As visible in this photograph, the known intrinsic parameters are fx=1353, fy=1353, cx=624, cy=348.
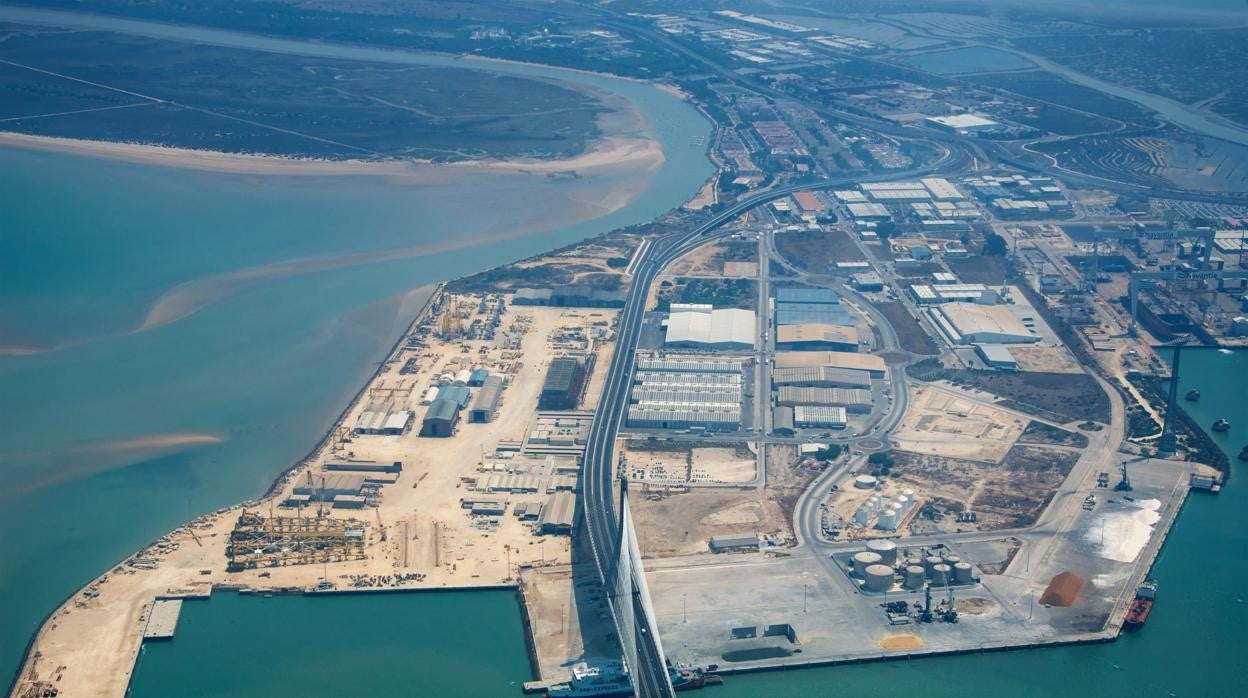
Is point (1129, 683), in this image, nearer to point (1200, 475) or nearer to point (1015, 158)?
point (1200, 475)

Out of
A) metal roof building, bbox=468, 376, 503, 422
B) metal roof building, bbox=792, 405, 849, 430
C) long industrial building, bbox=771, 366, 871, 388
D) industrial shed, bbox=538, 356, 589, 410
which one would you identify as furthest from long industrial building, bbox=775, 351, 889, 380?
metal roof building, bbox=468, 376, 503, 422

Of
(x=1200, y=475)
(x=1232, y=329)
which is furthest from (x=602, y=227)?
(x=1200, y=475)

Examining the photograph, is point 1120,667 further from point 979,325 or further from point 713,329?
point 713,329

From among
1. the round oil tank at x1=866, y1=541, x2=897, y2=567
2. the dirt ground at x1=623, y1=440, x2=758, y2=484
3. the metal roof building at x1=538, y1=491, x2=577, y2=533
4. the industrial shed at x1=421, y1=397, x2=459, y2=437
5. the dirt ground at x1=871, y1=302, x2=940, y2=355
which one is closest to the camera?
the round oil tank at x1=866, y1=541, x2=897, y2=567

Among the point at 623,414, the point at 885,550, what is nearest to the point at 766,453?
the point at 623,414

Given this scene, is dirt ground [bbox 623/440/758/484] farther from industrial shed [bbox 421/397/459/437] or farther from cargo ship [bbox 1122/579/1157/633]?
cargo ship [bbox 1122/579/1157/633]
